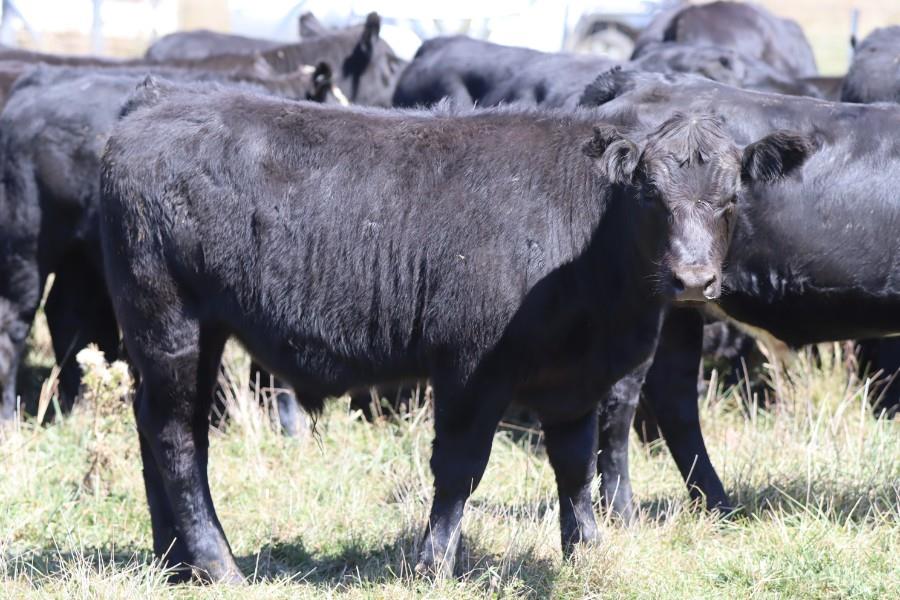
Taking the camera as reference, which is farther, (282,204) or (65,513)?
(65,513)

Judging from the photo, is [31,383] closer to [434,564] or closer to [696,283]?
[434,564]

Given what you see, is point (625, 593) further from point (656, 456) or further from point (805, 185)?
point (656, 456)

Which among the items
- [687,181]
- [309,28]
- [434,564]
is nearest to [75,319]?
[434,564]

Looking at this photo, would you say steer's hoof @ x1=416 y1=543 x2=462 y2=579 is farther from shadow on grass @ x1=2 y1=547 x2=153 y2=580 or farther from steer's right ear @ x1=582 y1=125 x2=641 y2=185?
steer's right ear @ x1=582 y1=125 x2=641 y2=185

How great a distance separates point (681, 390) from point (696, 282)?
2.20m

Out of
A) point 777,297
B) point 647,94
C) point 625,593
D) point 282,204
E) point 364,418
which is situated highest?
point 647,94

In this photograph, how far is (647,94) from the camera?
5.97 metres

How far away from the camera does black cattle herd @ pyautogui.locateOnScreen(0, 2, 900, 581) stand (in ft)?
15.2

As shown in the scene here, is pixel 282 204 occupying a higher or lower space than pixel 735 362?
higher

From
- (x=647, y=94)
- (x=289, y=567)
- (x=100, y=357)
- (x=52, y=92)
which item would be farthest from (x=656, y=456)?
(x=52, y=92)

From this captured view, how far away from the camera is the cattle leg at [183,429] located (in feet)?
16.2

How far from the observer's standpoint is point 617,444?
590 cm

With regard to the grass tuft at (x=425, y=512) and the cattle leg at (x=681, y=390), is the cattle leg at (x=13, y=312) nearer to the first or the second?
the grass tuft at (x=425, y=512)

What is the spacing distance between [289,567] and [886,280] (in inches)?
116
